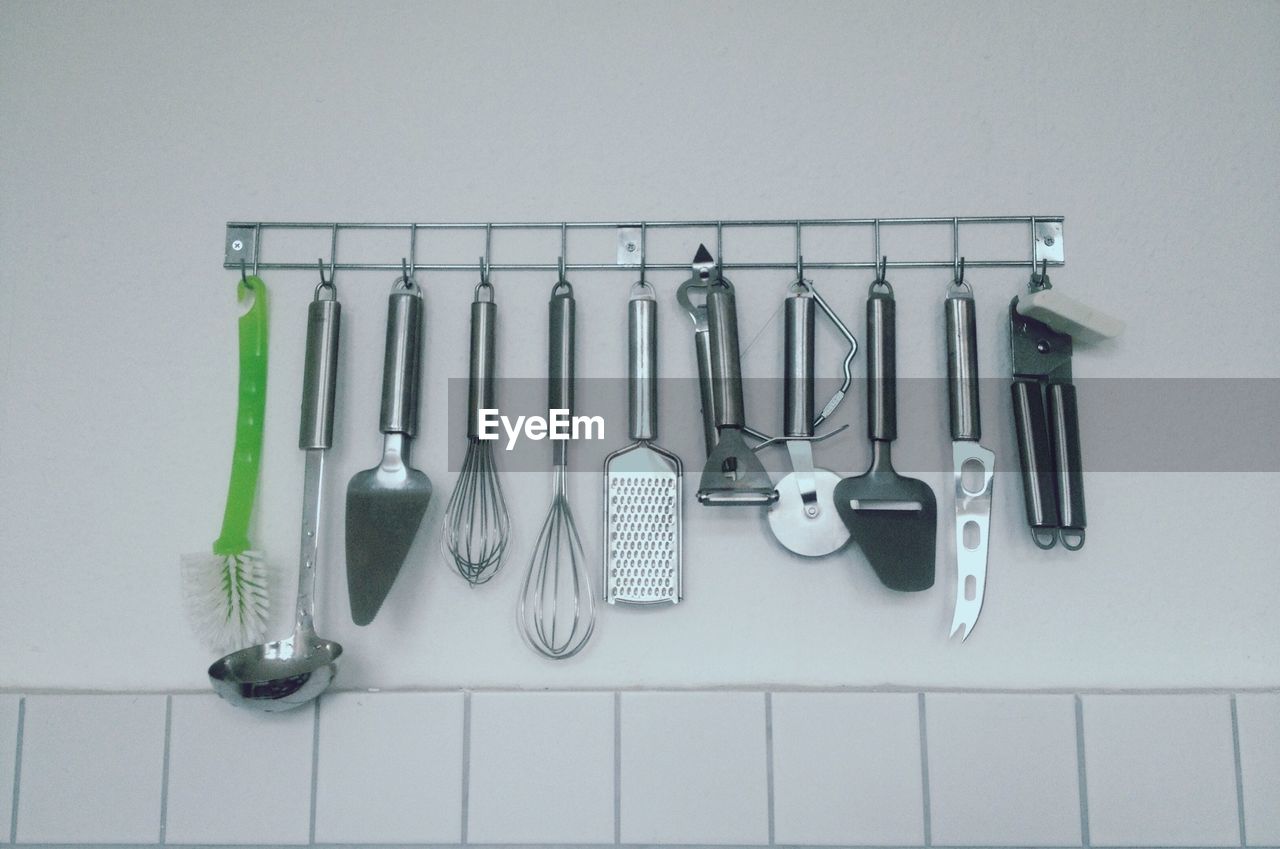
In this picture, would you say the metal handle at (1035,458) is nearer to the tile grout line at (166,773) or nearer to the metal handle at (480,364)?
the metal handle at (480,364)

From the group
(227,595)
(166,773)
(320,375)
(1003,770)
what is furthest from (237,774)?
(1003,770)

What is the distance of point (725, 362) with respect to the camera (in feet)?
2.88

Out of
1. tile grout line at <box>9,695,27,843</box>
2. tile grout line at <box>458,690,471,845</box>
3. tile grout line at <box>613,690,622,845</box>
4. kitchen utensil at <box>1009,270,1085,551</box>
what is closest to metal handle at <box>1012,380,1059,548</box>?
kitchen utensil at <box>1009,270,1085,551</box>

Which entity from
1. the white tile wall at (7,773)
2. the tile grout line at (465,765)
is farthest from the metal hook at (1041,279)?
the white tile wall at (7,773)

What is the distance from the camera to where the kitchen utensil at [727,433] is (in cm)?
87

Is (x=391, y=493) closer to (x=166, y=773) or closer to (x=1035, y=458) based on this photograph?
(x=166, y=773)

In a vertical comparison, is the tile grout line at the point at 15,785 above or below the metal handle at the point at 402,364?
below

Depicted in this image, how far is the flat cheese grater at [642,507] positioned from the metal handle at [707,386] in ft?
0.15

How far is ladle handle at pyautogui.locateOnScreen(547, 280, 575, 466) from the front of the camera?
0.88 metres

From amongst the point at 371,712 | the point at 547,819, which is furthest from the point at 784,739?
the point at 371,712

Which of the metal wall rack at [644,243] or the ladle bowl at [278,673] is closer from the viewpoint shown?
the ladle bowl at [278,673]

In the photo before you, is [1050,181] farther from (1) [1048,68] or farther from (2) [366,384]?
(2) [366,384]

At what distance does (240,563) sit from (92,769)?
26 cm

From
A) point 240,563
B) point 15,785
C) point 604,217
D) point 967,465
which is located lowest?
point 15,785
